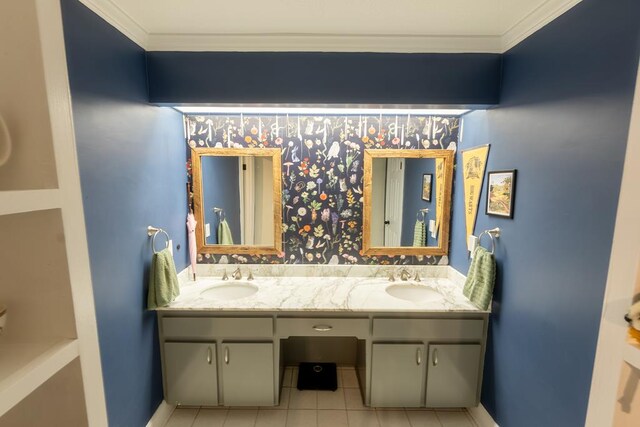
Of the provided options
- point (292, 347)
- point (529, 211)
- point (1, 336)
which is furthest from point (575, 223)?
point (292, 347)

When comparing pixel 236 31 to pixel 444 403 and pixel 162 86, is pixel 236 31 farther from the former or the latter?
pixel 444 403

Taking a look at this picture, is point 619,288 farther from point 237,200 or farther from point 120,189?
point 237,200

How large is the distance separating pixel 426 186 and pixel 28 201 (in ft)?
7.44

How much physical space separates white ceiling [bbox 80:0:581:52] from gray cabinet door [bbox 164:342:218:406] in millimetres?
1885

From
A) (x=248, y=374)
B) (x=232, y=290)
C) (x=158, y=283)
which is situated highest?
(x=158, y=283)

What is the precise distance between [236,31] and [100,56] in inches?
27.2

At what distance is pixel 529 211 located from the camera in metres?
1.46

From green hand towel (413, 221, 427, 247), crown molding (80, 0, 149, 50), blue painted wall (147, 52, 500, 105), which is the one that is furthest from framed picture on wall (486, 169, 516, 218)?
crown molding (80, 0, 149, 50)

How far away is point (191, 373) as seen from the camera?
191 centimetres

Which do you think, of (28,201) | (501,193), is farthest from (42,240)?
(501,193)

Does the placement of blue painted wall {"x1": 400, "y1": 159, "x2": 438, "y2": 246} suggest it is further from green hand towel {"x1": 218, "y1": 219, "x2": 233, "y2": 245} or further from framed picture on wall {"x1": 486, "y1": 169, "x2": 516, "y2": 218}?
green hand towel {"x1": 218, "y1": 219, "x2": 233, "y2": 245}

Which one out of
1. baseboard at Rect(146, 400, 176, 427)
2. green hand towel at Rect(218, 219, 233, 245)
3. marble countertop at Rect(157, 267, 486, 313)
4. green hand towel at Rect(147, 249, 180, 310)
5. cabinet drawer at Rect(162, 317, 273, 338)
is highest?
green hand towel at Rect(218, 219, 233, 245)

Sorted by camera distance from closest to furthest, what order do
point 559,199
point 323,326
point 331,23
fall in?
point 559,199 → point 331,23 → point 323,326

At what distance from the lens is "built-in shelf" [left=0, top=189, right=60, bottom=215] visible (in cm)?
52
